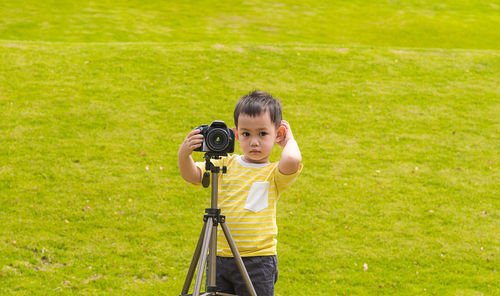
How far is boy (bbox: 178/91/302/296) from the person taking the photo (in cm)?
295

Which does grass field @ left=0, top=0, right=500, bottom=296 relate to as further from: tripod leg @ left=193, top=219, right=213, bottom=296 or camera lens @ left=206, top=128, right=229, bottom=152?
camera lens @ left=206, top=128, right=229, bottom=152

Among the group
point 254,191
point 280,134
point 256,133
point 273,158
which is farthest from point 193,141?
point 273,158

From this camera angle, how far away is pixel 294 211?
25.4ft

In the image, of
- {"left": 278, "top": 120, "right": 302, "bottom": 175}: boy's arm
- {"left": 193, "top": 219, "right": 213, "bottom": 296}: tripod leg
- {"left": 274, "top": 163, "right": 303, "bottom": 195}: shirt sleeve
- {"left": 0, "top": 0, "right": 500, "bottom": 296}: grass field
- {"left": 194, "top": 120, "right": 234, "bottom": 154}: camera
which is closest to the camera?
{"left": 193, "top": 219, "right": 213, "bottom": 296}: tripod leg

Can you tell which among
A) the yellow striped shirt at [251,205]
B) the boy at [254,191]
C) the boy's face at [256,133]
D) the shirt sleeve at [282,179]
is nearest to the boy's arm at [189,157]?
the boy at [254,191]

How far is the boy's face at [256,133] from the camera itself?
2930 millimetres

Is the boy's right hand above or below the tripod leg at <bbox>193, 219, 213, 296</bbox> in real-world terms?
above

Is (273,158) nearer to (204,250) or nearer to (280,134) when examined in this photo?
(280,134)

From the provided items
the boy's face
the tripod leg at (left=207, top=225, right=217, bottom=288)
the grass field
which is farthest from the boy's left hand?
the grass field

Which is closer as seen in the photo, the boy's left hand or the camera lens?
the camera lens

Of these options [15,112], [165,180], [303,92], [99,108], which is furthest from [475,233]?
[15,112]

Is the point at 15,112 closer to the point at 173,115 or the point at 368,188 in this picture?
the point at 173,115

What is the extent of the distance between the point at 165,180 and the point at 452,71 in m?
9.38

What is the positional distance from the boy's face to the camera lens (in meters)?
0.27
